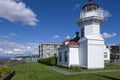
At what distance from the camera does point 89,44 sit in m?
21.8

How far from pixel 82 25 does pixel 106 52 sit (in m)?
21.2

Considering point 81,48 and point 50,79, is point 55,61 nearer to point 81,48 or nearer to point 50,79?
point 81,48

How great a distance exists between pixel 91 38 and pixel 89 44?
3.00 ft

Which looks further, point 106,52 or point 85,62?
point 106,52

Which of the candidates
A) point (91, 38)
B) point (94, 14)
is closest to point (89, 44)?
point (91, 38)

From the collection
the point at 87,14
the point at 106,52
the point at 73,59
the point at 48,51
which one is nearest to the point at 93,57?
the point at 73,59

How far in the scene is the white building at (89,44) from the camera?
2191 centimetres

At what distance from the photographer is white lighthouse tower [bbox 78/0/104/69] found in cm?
2186

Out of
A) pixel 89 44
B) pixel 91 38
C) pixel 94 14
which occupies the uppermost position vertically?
pixel 94 14

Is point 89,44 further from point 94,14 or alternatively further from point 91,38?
point 94,14

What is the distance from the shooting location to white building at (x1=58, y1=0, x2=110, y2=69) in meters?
21.9

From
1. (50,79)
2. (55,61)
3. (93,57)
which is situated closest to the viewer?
(50,79)

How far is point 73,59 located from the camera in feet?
77.6

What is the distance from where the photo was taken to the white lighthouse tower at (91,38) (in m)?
21.9
